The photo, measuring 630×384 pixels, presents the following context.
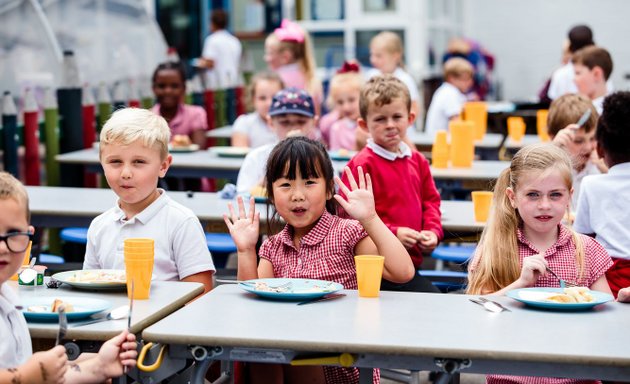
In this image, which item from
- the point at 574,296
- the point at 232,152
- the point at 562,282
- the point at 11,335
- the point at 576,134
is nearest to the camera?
the point at 11,335

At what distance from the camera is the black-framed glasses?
280 centimetres

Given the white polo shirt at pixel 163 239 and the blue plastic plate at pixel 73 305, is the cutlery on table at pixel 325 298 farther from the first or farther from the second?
the white polo shirt at pixel 163 239

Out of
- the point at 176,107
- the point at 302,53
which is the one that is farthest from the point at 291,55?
the point at 176,107

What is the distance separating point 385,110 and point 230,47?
930 cm

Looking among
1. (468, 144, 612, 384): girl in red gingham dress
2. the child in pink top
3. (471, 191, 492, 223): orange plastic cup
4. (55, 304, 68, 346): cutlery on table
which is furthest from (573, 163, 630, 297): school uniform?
the child in pink top

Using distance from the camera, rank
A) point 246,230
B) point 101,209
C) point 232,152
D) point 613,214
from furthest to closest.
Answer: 1. point 232,152
2. point 101,209
3. point 613,214
4. point 246,230

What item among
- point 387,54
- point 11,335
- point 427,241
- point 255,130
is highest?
point 387,54

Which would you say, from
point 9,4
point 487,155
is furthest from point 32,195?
point 9,4

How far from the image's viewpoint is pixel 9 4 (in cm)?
1015

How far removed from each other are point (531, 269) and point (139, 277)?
1301 millimetres

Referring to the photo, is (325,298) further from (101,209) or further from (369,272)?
(101,209)

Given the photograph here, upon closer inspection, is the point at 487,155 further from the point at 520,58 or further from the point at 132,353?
the point at 520,58

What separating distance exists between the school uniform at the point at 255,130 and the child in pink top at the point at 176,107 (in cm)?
50

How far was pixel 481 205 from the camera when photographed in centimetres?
513
